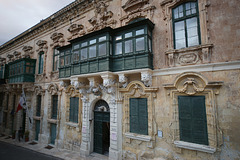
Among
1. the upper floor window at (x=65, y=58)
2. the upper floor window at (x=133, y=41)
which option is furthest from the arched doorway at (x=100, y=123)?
the upper floor window at (x=65, y=58)

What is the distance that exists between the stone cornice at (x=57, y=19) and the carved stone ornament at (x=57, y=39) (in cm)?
114

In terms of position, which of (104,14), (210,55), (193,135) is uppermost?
(104,14)

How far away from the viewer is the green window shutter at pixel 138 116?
7918mm

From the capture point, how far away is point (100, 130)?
998cm

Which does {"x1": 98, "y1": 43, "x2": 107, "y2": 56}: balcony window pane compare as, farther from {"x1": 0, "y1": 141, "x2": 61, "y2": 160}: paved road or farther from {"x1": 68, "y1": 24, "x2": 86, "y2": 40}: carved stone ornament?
{"x1": 0, "y1": 141, "x2": 61, "y2": 160}: paved road

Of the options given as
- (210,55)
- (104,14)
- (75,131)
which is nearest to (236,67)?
(210,55)

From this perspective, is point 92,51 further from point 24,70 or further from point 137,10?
point 24,70

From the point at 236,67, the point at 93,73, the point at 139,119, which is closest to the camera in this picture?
the point at 236,67

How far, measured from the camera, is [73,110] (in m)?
11.3

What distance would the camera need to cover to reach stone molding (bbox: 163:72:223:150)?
603cm

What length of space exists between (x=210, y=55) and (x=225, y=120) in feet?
9.94

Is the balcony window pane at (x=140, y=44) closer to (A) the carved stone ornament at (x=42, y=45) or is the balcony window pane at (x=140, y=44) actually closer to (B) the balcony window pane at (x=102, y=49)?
(B) the balcony window pane at (x=102, y=49)

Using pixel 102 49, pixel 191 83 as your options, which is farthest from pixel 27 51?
pixel 191 83

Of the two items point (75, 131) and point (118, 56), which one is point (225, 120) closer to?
point (118, 56)
